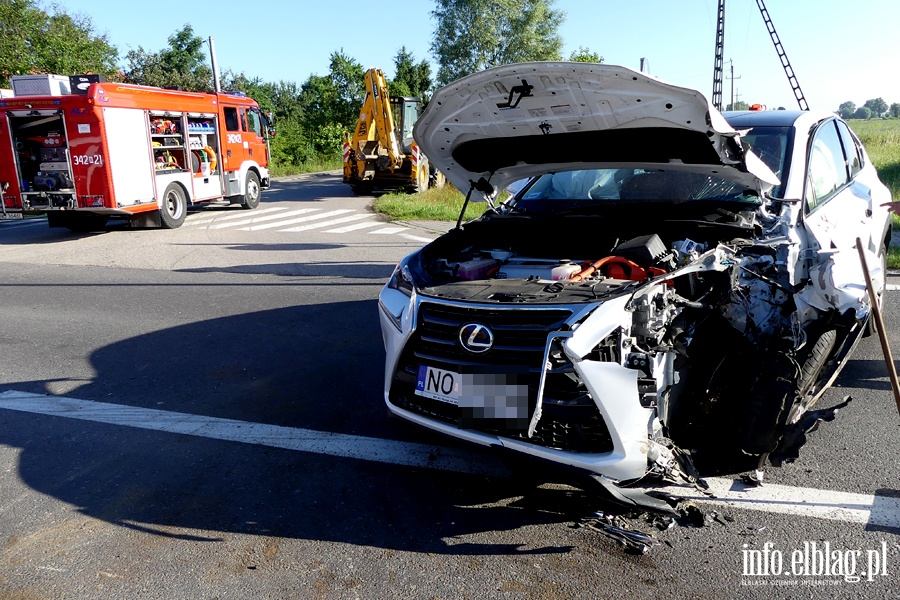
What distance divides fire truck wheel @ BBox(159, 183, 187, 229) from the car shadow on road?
31.3 ft

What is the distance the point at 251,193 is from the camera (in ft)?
61.0

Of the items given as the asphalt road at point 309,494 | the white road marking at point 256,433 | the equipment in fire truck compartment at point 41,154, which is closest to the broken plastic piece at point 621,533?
the asphalt road at point 309,494

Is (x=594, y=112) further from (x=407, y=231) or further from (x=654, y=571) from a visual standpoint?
(x=407, y=231)

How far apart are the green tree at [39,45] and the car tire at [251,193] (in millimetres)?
11250

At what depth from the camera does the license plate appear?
3.16 m

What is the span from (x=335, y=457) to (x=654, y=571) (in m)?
1.89

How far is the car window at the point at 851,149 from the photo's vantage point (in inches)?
212

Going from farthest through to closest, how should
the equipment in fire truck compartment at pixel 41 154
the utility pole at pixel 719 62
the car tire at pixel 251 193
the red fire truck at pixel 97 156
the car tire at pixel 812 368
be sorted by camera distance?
the utility pole at pixel 719 62, the car tire at pixel 251 193, the equipment in fire truck compartment at pixel 41 154, the red fire truck at pixel 97 156, the car tire at pixel 812 368

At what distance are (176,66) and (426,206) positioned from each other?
27.3 metres

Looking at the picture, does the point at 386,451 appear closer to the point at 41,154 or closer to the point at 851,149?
the point at 851,149

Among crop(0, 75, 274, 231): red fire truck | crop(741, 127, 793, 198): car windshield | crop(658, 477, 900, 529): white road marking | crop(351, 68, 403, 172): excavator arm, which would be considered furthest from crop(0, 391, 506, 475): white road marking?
crop(351, 68, 403, 172): excavator arm

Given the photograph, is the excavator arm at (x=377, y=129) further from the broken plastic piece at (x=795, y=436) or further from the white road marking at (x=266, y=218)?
the broken plastic piece at (x=795, y=436)

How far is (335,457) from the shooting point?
12.9ft

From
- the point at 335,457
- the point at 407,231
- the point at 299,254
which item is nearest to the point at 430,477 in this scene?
the point at 335,457
